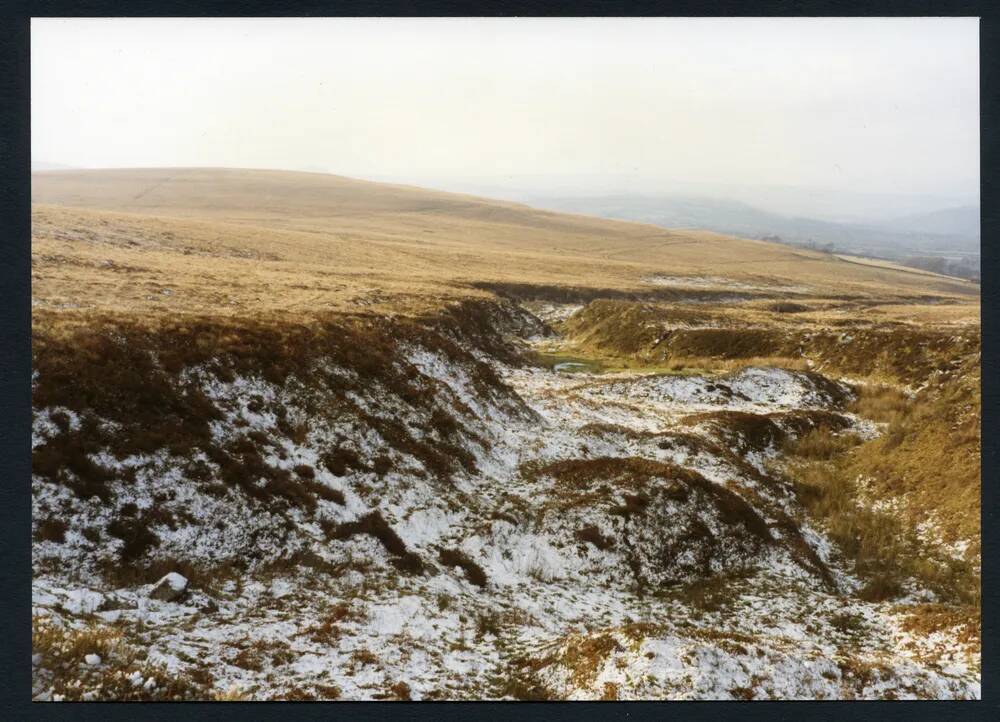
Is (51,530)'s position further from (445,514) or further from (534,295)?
(534,295)

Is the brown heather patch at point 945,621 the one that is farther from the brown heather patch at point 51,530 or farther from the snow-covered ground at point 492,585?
the brown heather patch at point 51,530

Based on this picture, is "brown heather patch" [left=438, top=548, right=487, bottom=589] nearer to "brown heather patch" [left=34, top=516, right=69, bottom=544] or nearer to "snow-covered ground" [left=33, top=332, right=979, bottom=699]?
"snow-covered ground" [left=33, top=332, right=979, bottom=699]

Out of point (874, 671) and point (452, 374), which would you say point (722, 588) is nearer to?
point (874, 671)

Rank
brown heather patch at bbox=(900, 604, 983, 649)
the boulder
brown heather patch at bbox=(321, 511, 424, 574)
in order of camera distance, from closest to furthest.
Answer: the boulder, brown heather patch at bbox=(900, 604, 983, 649), brown heather patch at bbox=(321, 511, 424, 574)

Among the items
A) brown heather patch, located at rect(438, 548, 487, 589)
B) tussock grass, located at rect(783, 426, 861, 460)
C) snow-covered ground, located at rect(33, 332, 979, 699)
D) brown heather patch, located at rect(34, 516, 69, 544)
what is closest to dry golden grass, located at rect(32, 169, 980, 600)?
brown heather patch, located at rect(34, 516, 69, 544)

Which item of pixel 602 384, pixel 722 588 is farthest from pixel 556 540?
pixel 602 384

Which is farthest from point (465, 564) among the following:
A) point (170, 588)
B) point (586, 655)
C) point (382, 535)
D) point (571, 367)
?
point (571, 367)
